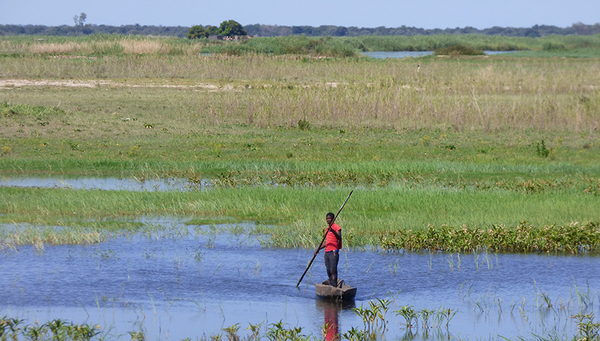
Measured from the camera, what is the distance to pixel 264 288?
43.4 ft

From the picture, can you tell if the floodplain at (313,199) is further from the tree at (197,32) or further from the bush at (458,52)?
the tree at (197,32)

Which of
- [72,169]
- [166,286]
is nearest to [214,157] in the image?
[72,169]

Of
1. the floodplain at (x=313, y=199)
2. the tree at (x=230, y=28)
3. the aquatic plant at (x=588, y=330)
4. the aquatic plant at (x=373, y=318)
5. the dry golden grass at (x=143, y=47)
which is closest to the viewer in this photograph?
the aquatic plant at (x=588, y=330)

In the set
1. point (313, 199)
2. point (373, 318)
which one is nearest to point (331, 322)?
point (373, 318)

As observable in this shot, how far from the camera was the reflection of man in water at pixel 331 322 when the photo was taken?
1082 centimetres

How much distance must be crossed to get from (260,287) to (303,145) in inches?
624

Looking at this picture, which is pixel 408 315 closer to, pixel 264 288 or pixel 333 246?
pixel 333 246

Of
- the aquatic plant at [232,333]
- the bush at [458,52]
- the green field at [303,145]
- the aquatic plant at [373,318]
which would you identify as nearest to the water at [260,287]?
the aquatic plant at [373,318]

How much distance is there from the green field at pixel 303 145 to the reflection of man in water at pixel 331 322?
3.78 meters

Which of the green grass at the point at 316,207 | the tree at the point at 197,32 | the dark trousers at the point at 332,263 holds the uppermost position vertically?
the tree at the point at 197,32

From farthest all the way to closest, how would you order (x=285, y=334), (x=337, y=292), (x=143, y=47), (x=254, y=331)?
(x=143, y=47) < (x=337, y=292) < (x=254, y=331) < (x=285, y=334)

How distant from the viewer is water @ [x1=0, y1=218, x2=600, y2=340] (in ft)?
37.8

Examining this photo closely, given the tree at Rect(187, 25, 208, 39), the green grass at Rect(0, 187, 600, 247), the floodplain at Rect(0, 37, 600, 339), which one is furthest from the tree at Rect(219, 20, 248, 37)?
the green grass at Rect(0, 187, 600, 247)

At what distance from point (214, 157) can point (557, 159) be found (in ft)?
38.9
